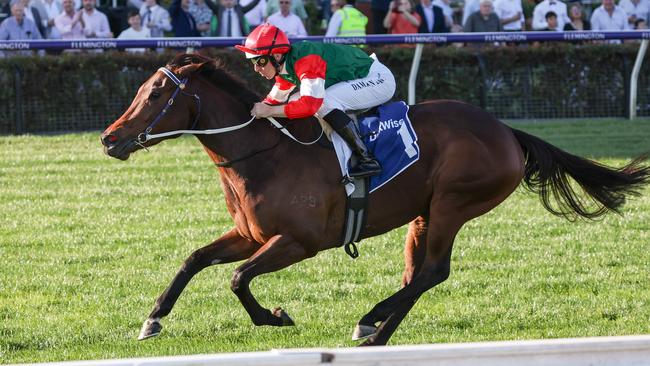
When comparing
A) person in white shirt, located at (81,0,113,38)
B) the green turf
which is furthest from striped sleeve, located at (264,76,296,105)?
person in white shirt, located at (81,0,113,38)

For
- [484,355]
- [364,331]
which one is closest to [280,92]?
[364,331]

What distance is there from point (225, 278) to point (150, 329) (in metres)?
1.90

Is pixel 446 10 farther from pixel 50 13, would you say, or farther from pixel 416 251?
pixel 416 251

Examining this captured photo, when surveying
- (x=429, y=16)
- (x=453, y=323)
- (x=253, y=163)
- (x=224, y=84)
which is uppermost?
(x=429, y=16)

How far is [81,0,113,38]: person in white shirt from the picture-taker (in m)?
15.2

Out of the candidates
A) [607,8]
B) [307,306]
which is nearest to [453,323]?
[307,306]

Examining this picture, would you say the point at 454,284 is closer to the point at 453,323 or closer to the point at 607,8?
the point at 453,323

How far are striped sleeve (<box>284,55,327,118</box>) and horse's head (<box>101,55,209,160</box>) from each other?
56 centimetres

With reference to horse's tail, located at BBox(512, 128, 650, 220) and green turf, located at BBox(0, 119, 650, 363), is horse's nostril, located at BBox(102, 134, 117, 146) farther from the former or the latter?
horse's tail, located at BBox(512, 128, 650, 220)

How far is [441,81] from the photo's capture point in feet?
49.3

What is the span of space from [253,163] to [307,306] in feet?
4.07

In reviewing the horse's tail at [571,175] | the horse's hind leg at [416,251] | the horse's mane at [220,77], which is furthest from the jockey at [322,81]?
the horse's tail at [571,175]

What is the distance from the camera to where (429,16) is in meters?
17.0

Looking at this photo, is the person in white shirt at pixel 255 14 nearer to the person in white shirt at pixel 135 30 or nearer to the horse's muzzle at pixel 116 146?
the person in white shirt at pixel 135 30
